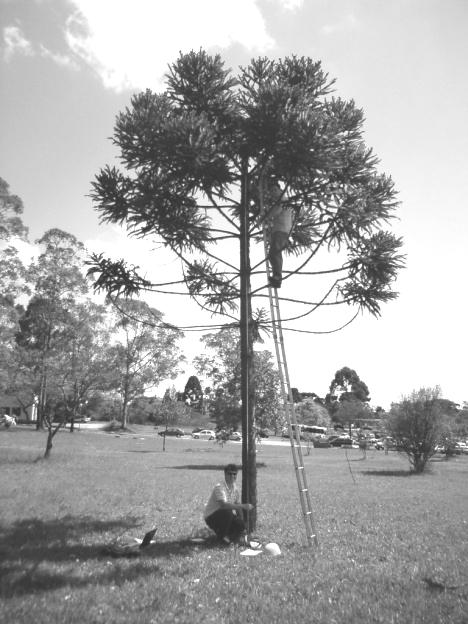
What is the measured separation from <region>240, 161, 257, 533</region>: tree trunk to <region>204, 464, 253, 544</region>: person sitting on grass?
0.92 ft

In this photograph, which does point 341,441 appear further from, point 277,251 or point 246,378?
point 277,251

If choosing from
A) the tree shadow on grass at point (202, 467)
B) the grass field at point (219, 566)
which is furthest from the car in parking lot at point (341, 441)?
the grass field at point (219, 566)

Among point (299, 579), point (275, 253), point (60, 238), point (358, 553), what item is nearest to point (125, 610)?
point (299, 579)

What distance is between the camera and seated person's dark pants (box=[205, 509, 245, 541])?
8195 millimetres

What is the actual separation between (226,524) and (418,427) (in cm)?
2556

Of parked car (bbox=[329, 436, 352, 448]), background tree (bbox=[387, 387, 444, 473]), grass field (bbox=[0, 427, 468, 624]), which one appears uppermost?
background tree (bbox=[387, 387, 444, 473])

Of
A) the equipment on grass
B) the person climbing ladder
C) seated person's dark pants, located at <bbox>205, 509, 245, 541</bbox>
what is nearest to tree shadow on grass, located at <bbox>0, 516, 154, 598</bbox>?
the equipment on grass

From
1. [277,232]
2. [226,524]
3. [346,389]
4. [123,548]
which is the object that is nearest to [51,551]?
[123,548]

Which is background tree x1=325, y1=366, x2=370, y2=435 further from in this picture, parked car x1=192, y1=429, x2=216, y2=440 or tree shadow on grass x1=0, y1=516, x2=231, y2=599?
tree shadow on grass x1=0, y1=516, x2=231, y2=599

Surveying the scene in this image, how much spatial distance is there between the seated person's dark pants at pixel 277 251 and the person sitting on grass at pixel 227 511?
4.30 m

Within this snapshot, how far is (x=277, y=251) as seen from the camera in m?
10.1

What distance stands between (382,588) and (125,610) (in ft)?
11.2

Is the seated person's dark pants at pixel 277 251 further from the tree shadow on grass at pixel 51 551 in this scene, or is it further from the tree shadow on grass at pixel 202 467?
the tree shadow on grass at pixel 202 467

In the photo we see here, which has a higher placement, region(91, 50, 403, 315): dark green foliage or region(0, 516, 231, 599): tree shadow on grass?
region(91, 50, 403, 315): dark green foliage
